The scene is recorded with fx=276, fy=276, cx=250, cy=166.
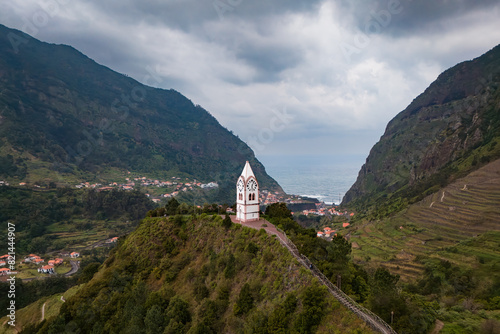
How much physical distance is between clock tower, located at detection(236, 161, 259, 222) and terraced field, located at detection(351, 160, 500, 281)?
2311 centimetres

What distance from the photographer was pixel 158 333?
2528 centimetres

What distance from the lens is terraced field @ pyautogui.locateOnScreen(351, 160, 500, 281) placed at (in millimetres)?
39688

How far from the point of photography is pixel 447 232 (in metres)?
46.9

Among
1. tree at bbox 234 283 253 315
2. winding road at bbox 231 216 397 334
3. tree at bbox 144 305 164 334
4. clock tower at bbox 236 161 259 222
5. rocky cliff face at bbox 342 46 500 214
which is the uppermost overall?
rocky cliff face at bbox 342 46 500 214

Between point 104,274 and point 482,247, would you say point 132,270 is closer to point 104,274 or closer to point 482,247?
point 104,274

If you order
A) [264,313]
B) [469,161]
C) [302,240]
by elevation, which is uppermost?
[469,161]

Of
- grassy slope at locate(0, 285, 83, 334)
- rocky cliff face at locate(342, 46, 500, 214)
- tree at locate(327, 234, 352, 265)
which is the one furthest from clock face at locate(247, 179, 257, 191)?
rocky cliff face at locate(342, 46, 500, 214)

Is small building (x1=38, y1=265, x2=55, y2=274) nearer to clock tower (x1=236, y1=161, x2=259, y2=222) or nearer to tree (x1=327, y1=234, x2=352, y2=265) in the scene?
→ clock tower (x1=236, y1=161, x2=259, y2=222)

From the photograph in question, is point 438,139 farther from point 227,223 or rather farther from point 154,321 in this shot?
point 154,321

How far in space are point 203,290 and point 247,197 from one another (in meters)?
12.2

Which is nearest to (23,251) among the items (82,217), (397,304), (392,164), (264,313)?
(82,217)

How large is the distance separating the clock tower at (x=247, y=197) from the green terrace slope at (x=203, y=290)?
3240mm

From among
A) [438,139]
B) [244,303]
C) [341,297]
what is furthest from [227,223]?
[438,139]

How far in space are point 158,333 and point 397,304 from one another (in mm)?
20644
